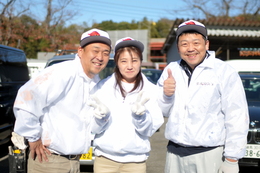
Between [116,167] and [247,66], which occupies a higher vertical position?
[247,66]

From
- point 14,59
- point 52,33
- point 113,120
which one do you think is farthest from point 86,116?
point 52,33

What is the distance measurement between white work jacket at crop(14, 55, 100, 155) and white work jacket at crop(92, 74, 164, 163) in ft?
0.47

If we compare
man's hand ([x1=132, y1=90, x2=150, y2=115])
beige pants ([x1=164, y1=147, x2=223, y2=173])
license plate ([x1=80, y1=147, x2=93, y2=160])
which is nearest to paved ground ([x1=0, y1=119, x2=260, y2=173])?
license plate ([x1=80, y1=147, x2=93, y2=160])

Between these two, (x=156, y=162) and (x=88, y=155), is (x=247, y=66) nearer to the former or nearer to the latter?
(x=156, y=162)

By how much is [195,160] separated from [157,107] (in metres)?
0.54

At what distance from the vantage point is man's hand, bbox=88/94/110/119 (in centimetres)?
230

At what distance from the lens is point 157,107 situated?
2.58 m

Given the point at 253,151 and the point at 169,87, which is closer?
the point at 169,87

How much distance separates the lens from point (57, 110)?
2393 millimetres

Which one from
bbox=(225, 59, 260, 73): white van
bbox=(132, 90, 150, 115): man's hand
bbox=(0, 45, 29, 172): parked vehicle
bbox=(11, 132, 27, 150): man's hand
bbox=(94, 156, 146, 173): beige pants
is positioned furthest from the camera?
bbox=(225, 59, 260, 73): white van

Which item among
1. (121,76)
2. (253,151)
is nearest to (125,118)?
(121,76)

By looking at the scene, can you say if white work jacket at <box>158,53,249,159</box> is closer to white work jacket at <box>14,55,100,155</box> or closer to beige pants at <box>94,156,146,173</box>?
beige pants at <box>94,156,146,173</box>

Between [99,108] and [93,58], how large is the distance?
0.49 metres

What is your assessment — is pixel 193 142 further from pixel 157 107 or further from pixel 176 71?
pixel 176 71
